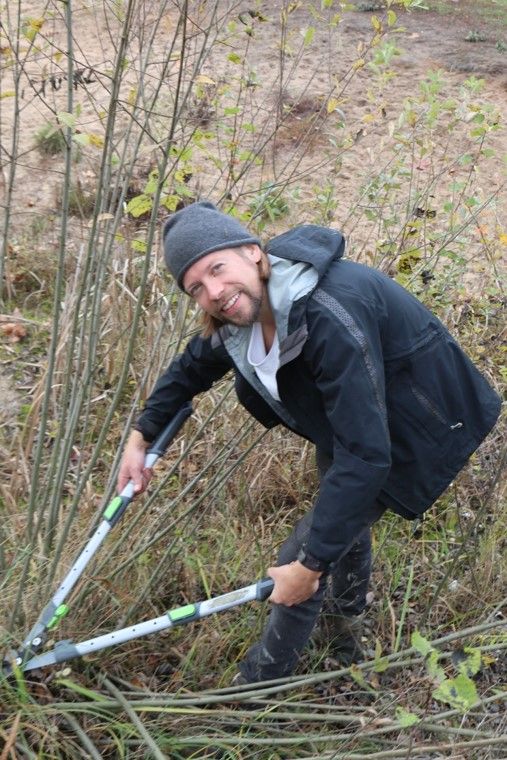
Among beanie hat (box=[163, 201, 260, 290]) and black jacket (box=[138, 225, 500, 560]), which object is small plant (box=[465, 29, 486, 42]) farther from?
beanie hat (box=[163, 201, 260, 290])

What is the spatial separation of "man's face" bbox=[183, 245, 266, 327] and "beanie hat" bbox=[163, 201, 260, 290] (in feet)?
0.07

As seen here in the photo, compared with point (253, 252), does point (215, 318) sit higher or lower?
lower

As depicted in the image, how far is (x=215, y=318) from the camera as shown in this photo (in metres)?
2.36

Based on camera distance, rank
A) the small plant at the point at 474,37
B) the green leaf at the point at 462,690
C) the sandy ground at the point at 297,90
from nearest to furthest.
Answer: the green leaf at the point at 462,690, the sandy ground at the point at 297,90, the small plant at the point at 474,37

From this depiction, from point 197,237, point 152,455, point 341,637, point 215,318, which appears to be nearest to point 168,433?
point 152,455

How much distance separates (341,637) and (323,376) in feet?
4.24

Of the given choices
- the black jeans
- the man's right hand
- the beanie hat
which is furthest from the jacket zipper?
the man's right hand

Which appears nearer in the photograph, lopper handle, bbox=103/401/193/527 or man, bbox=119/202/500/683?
man, bbox=119/202/500/683

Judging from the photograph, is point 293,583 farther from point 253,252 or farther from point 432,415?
point 253,252

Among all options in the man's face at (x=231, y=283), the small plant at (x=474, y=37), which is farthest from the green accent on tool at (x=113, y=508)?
→ the small plant at (x=474, y=37)

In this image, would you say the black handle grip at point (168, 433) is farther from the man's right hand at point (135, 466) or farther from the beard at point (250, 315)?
the beard at point (250, 315)

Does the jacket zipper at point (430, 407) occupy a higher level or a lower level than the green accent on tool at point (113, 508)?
higher

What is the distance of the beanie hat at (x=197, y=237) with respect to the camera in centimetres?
215

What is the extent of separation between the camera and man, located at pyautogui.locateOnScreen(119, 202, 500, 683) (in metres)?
2.06
